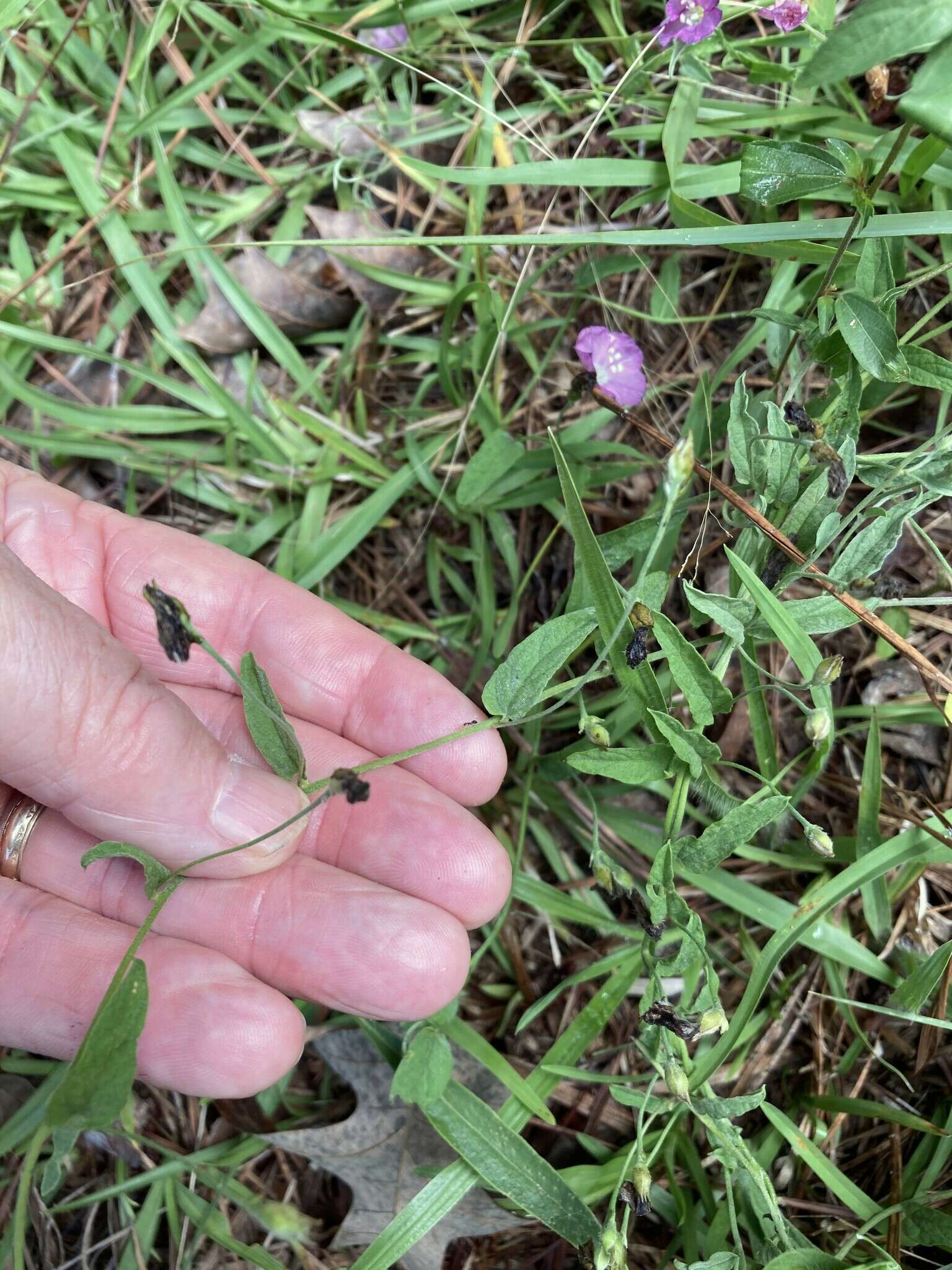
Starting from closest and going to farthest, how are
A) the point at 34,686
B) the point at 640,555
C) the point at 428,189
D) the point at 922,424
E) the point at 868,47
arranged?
the point at 868,47
the point at 34,686
the point at 640,555
the point at 922,424
the point at 428,189

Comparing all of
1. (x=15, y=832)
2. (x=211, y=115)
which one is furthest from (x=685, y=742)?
(x=211, y=115)

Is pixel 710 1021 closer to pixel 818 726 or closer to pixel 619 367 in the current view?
pixel 818 726

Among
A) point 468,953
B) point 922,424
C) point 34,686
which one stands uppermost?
point 34,686

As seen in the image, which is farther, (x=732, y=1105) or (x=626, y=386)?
(x=626, y=386)

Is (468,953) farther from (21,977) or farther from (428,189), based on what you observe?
(428,189)

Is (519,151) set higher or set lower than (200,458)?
higher

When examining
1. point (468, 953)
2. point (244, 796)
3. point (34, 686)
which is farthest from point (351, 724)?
point (34, 686)

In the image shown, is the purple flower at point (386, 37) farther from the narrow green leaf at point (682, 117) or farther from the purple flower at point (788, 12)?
the purple flower at point (788, 12)
